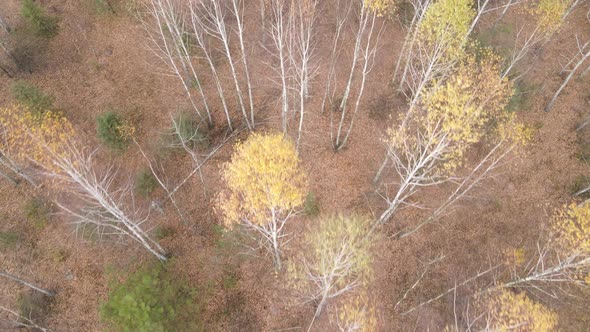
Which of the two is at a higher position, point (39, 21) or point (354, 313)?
point (39, 21)

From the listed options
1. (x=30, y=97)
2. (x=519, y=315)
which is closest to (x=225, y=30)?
(x=30, y=97)

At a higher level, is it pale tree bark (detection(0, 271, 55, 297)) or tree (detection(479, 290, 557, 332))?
pale tree bark (detection(0, 271, 55, 297))

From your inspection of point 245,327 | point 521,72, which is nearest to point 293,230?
point 245,327

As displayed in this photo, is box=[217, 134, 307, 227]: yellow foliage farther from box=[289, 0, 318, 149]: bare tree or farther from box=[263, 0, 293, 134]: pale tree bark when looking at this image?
box=[263, 0, 293, 134]: pale tree bark

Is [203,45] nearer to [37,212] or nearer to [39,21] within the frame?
[37,212]

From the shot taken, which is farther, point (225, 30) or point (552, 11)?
point (552, 11)

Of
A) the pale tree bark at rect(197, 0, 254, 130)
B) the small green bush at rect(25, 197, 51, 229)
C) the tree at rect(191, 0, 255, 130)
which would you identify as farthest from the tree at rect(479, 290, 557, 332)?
the small green bush at rect(25, 197, 51, 229)

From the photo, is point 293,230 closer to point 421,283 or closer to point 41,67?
point 421,283
